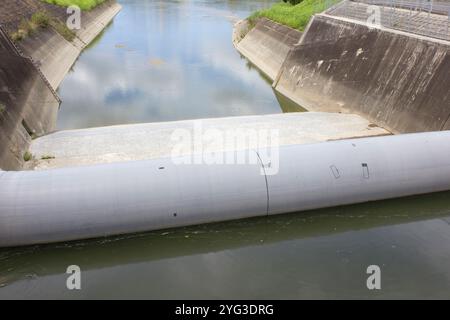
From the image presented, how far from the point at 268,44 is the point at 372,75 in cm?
1080

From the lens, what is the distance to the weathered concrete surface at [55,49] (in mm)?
16000

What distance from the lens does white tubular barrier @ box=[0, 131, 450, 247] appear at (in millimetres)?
5789

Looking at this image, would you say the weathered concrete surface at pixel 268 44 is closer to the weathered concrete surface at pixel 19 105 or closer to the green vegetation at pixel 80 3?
the weathered concrete surface at pixel 19 105

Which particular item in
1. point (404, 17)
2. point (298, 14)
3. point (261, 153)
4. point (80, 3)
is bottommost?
point (80, 3)

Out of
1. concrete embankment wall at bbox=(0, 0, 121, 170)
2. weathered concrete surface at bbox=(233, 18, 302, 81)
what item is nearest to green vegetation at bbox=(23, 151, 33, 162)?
concrete embankment wall at bbox=(0, 0, 121, 170)

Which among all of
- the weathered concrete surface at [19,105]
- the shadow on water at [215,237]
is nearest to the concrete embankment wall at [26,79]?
the weathered concrete surface at [19,105]

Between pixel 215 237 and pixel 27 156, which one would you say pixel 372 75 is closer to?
pixel 215 237

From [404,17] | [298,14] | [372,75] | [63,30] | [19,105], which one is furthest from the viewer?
[63,30]

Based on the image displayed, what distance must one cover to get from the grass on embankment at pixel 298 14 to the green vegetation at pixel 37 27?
1166 centimetres

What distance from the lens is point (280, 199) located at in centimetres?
652

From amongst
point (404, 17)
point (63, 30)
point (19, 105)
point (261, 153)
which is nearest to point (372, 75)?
point (404, 17)

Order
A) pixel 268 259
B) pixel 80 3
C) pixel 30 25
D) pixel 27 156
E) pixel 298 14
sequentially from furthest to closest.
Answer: pixel 80 3 → pixel 298 14 → pixel 30 25 → pixel 27 156 → pixel 268 259

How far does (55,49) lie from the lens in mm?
19250

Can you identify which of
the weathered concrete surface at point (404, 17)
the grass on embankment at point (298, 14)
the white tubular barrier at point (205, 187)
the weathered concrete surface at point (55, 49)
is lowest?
the weathered concrete surface at point (55, 49)
